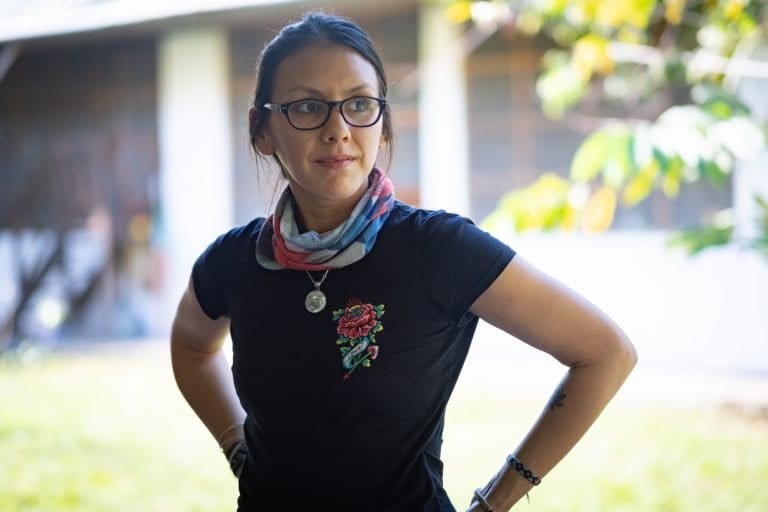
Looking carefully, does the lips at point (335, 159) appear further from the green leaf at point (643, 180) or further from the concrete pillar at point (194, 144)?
the concrete pillar at point (194, 144)

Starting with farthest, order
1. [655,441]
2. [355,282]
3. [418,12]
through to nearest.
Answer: [418,12] → [655,441] → [355,282]

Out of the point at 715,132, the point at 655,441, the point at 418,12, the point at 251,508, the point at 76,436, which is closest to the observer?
the point at 251,508

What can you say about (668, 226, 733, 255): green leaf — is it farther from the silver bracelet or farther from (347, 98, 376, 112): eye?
(347, 98, 376, 112): eye

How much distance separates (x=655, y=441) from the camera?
17.5 feet

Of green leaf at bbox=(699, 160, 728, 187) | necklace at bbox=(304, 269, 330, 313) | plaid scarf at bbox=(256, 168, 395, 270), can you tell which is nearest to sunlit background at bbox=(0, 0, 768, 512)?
green leaf at bbox=(699, 160, 728, 187)

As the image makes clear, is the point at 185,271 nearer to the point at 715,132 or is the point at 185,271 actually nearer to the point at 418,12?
the point at 418,12

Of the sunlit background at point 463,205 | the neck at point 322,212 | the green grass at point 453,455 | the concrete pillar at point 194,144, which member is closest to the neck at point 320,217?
the neck at point 322,212

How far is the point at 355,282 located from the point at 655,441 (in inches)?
167

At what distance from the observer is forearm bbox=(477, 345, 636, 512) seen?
1532 mm

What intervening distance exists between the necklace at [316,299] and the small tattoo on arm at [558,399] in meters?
0.41

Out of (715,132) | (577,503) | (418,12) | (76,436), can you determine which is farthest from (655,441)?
(418,12)

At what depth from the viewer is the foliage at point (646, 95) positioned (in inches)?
131

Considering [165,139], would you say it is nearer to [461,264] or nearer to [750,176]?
[750,176]

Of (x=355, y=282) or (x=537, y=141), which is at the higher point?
(x=537, y=141)
